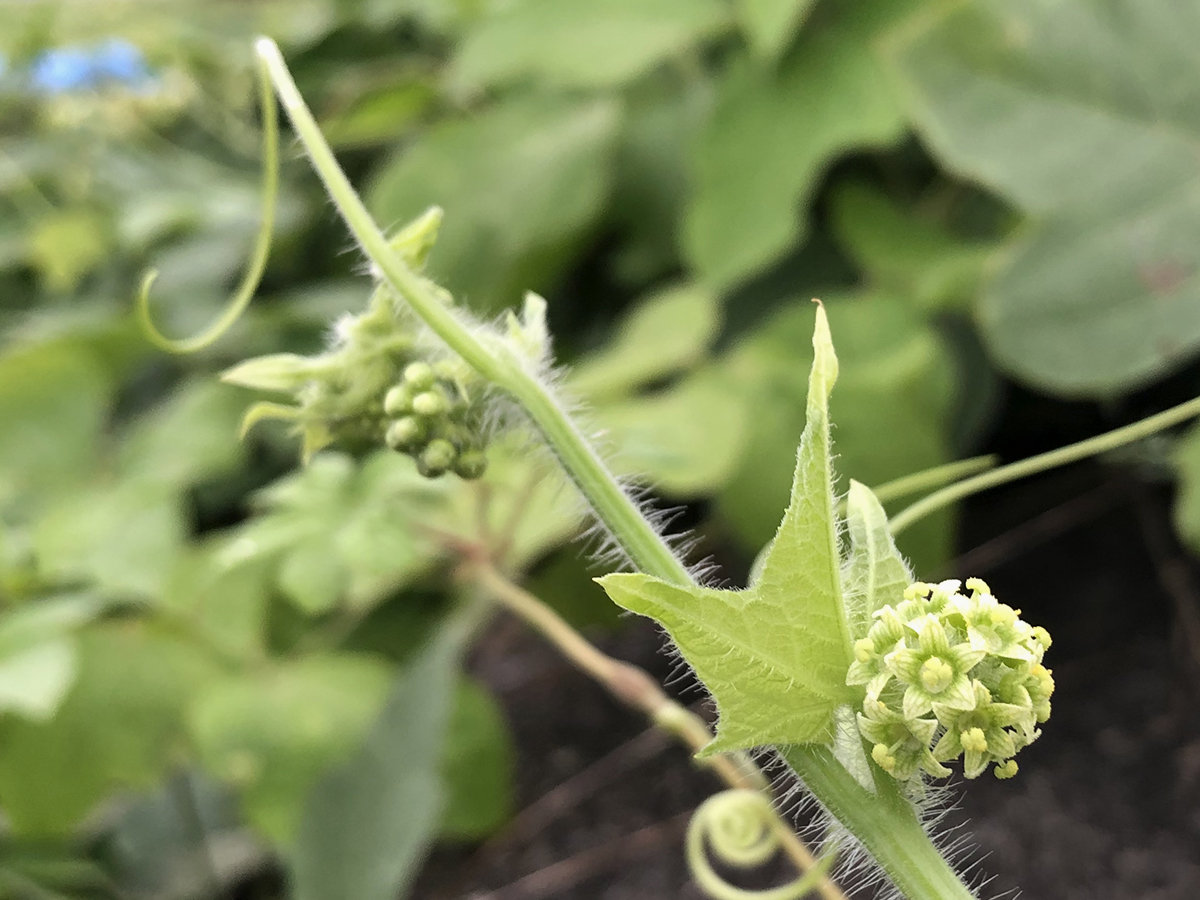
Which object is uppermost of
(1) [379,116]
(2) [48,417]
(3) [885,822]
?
(1) [379,116]

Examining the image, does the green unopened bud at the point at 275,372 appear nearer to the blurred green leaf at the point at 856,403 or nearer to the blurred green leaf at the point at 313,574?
the blurred green leaf at the point at 313,574

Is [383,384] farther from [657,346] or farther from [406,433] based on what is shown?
[657,346]

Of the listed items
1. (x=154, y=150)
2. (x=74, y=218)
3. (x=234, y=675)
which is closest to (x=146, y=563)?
(x=234, y=675)

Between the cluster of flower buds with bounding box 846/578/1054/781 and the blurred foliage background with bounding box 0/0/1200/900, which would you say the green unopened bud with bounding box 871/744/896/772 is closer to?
the cluster of flower buds with bounding box 846/578/1054/781

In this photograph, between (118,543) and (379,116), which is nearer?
(118,543)

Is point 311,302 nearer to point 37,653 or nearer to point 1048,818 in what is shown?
point 37,653

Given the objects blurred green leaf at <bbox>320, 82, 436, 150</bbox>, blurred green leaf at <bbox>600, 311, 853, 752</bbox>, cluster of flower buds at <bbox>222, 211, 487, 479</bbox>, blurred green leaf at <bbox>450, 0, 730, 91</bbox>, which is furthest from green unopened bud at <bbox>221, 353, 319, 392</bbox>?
blurred green leaf at <bbox>320, 82, 436, 150</bbox>

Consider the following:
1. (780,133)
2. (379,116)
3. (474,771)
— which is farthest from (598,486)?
(379,116)
